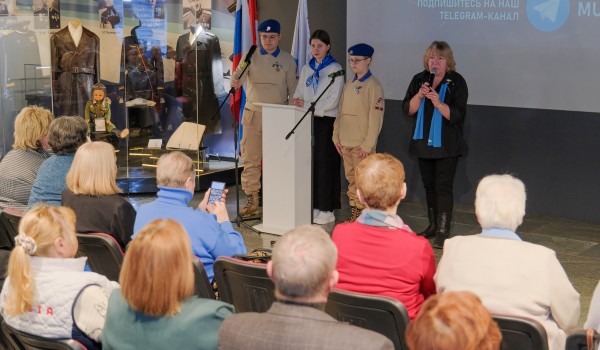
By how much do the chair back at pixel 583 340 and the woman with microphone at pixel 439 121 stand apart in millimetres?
3495

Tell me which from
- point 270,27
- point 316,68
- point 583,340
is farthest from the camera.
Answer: point 270,27

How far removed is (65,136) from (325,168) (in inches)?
120

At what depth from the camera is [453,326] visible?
221 centimetres

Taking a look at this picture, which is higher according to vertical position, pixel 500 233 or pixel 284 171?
pixel 500 233

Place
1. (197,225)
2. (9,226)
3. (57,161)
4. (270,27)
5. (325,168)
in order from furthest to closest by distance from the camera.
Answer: (325,168) < (270,27) < (57,161) < (9,226) < (197,225)

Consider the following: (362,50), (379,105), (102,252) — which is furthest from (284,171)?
(102,252)

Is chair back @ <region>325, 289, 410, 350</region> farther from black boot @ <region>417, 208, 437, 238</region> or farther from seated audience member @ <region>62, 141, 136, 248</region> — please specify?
black boot @ <region>417, 208, 437, 238</region>

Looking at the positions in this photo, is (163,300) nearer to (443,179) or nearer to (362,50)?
(443,179)

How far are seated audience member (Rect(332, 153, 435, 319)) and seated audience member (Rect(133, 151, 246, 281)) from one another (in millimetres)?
630

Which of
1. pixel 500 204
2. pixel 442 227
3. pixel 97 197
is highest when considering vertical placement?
pixel 500 204

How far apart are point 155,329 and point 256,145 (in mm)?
4983

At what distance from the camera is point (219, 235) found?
12.5 feet

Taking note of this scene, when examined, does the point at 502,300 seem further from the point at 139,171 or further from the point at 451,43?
the point at 139,171

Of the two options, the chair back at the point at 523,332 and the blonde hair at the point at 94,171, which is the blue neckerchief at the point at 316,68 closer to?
the blonde hair at the point at 94,171
